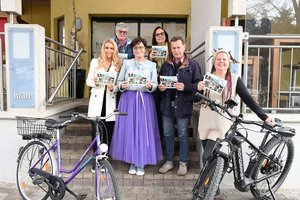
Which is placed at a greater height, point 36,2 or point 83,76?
point 36,2

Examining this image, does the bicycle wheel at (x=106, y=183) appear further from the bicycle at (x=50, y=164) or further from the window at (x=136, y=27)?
the window at (x=136, y=27)

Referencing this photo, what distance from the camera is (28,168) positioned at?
390 cm

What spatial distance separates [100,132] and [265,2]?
4029 millimetres

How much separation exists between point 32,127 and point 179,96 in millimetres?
1776

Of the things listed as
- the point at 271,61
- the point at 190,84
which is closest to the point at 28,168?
the point at 190,84

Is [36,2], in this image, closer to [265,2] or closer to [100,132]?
[265,2]

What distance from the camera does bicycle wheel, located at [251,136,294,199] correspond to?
361cm

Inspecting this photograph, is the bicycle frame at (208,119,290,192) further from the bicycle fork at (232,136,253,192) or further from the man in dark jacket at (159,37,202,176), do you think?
the man in dark jacket at (159,37,202,176)

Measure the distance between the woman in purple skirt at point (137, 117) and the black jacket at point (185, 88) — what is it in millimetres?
207

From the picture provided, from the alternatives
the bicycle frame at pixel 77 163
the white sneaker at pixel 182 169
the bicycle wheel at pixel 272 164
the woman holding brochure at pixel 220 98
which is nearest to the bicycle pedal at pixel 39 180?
the bicycle frame at pixel 77 163

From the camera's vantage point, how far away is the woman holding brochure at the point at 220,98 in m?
3.47

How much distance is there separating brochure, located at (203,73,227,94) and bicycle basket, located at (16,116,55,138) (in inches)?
71.6

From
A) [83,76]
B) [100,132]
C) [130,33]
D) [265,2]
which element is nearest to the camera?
[100,132]

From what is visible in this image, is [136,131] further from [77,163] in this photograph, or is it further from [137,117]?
[77,163]
